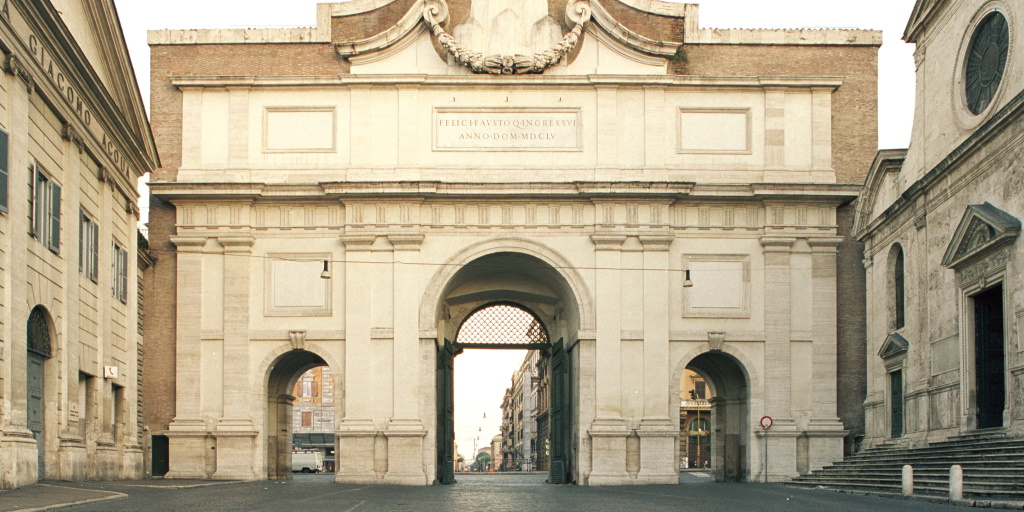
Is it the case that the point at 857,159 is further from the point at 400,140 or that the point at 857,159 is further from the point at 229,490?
the point at 229,490

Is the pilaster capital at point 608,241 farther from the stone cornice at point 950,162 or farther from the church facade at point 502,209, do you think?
the stone cornice at point 950,162

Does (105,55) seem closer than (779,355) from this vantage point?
Yes

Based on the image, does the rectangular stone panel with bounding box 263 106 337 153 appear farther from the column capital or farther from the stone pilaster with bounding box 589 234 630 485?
the stone pilaster with bounding box 589 234 630 485

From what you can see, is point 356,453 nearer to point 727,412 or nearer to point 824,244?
point 727,412

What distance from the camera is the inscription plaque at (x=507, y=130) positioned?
3669cm

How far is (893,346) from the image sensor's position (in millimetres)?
31641

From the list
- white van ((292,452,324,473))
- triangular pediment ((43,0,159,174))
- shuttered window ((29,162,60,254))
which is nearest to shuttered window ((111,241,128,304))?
triangular pediment ((43,0,159,174))

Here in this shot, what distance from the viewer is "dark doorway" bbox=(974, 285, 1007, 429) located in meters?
26.0

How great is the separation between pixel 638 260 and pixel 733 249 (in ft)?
9.32

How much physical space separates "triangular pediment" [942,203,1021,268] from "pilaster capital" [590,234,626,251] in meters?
10.4

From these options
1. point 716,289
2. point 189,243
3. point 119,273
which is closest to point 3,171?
point 119,273

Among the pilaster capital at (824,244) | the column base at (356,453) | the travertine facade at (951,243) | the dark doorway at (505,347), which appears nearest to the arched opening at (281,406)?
the column base at (356,453)

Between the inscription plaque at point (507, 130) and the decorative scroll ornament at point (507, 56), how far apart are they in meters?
1.22

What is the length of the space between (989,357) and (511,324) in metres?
19.2
